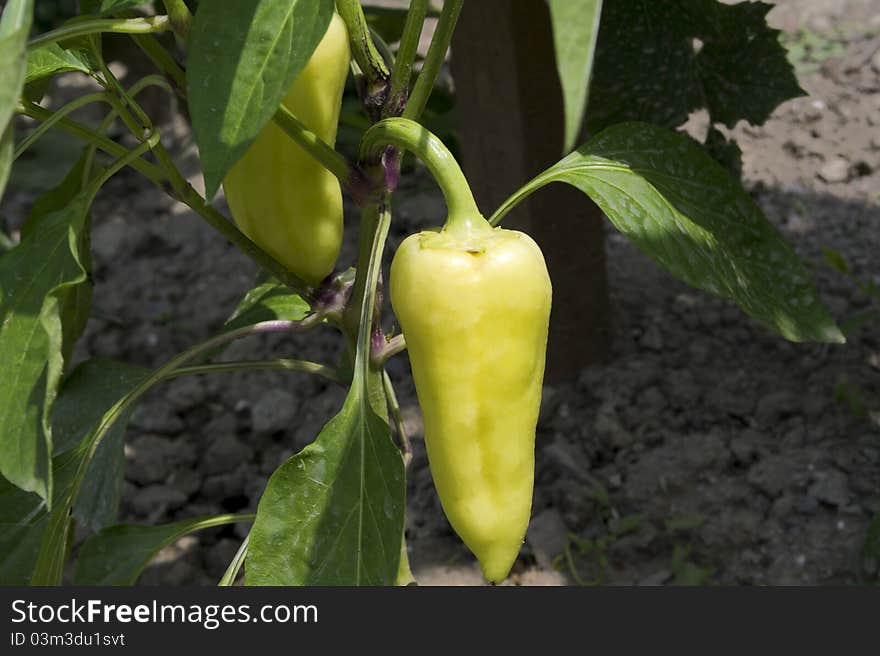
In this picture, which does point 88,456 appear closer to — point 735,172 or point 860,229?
point 735,172

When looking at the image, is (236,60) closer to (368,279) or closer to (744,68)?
(368,279)

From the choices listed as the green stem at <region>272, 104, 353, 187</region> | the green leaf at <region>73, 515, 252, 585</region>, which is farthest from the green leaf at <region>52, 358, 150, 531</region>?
the green stem at <region>272, 104, 353, 187</region>

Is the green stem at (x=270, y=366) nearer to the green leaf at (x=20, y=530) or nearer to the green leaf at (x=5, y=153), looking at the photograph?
the green leaf at (x=20, y=530)

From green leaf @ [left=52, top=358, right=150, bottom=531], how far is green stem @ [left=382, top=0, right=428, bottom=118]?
0.41 meters

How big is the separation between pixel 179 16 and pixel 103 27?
0.16 ft

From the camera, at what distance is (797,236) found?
173 centimetres

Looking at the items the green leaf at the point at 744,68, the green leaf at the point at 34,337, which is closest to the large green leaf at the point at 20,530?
the green leaf at the point at 34,337

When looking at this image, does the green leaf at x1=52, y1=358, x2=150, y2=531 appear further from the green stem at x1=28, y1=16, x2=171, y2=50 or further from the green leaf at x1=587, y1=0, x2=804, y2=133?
the green leaf at x1=587, y1=0, x2=804, y2=133

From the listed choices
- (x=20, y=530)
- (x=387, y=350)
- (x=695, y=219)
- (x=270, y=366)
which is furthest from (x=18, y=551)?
(x=695, y=219)

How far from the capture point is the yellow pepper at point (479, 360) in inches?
26.4

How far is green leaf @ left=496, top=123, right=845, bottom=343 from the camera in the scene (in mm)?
770

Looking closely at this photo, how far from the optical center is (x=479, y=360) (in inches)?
27.1

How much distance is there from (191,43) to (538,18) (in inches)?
30.9

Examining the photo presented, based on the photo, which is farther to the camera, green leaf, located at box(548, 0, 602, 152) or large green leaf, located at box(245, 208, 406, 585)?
large green leaf, located at box(245, 208, 406, 585)
